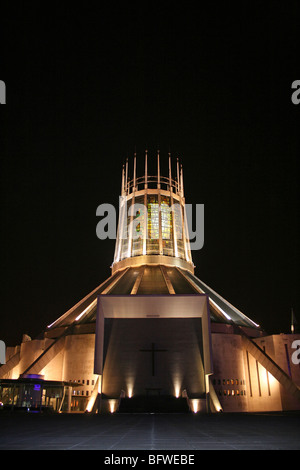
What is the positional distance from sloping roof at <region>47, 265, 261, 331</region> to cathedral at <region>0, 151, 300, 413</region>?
0.17 m

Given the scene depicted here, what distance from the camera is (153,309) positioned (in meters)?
19.7

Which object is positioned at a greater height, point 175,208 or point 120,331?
point 175,208

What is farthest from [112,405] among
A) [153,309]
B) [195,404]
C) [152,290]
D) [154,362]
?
[152,290]

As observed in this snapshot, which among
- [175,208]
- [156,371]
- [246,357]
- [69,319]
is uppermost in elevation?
[175,208]

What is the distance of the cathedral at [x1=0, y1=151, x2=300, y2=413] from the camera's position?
701 inches

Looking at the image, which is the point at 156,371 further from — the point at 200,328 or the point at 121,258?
the point at 121,258

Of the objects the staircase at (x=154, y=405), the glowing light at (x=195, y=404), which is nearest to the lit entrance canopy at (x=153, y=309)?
the glowing light at (x=195, y=404)

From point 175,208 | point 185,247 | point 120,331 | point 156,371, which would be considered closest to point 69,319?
point 120,331

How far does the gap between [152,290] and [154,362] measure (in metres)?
5.97

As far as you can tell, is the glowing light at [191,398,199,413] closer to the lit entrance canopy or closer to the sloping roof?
the lit entrance canopy

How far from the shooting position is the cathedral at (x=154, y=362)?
17.8 metres

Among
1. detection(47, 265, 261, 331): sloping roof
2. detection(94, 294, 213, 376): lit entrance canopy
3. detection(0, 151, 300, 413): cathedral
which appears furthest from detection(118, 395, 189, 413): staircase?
detection(47, 265, 261, 331): sloping roof
